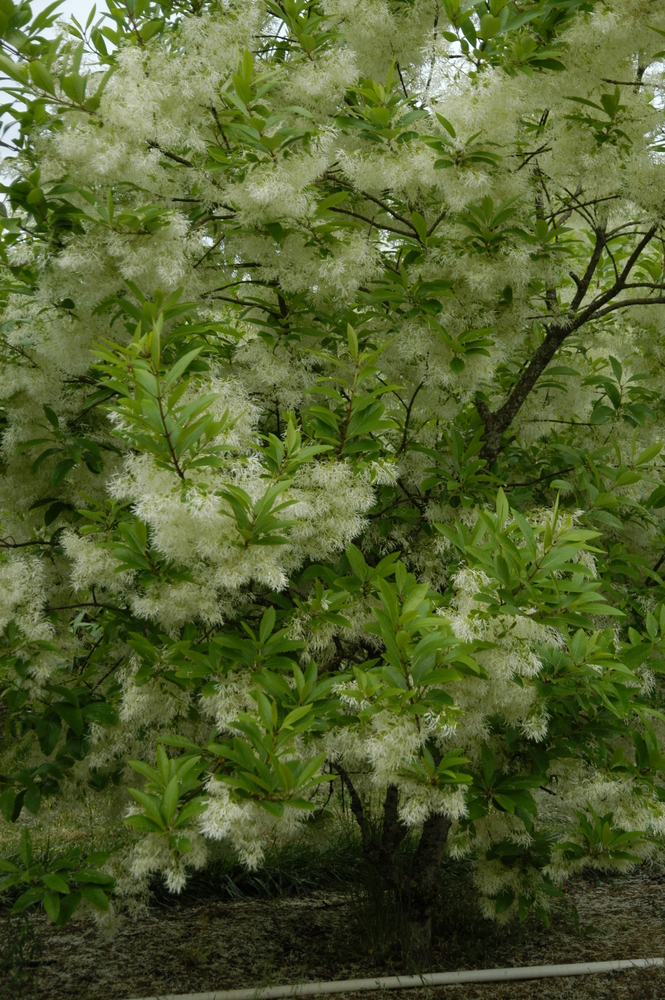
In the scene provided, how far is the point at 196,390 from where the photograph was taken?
1983 mm

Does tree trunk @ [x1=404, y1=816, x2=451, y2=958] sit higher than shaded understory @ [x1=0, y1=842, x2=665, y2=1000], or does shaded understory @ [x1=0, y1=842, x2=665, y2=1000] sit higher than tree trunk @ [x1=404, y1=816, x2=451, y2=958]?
tree trunk @ [x1=404, y1=816, x2=451, y2=958]

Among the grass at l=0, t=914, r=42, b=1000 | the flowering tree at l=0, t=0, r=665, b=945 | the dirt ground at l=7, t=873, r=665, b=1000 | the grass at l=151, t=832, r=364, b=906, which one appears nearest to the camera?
the flowering tree at l=0, t=0, r=665, b=945

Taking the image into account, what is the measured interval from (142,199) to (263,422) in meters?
0.79

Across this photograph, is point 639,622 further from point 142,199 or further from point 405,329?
point 142,199

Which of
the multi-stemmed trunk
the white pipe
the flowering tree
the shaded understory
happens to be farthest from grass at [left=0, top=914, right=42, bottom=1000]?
the multi-stemmed trunk

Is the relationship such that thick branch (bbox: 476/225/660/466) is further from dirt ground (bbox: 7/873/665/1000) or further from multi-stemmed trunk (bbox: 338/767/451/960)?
dirt ground (bbox: 7/873/665/1000)

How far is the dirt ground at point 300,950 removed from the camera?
10.4 ft

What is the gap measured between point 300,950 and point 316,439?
92.8 inches

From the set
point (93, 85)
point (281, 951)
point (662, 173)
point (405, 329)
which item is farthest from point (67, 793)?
point (662, 173)

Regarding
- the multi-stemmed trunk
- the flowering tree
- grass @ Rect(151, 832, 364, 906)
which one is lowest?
grass @ Rect(151, 832, 364, 906)

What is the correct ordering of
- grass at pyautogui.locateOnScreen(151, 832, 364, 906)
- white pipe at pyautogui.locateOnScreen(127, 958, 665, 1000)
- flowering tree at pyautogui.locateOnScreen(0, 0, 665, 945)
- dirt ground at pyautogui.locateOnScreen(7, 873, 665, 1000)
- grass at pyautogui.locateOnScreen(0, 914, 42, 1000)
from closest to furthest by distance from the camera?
flowering tree at pyautogui.locateOnScreen(0, 0, 665, 945), white pipe at pyautogui.locateOnScreen(127, 958, 665, 1000), grass at pyautogui.locateOnScreen(0, 914, 42, 1000), dirt ground at pyautogui.locateOnScreen(7, 873, 665, 1000), grass at pyautogui.locateOnScreen(151, 832, 364, 906)

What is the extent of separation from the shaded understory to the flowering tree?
0.55 m

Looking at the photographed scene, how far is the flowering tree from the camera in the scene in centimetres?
178

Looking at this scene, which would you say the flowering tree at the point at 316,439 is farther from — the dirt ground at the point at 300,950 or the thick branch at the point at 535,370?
the dirt ground at the point at 300,950
